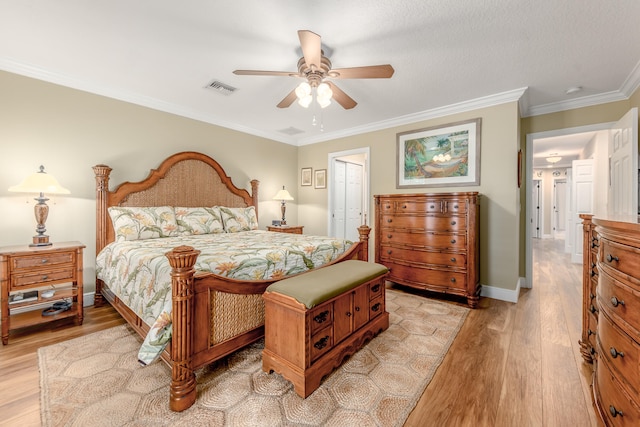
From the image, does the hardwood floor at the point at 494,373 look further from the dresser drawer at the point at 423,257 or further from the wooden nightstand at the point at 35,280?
the dresser drawer at the point at 423,257

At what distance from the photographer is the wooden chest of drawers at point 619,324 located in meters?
1.01

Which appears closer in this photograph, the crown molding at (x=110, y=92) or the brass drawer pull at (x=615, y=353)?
the brass drawer pull at (x=615, y=353)

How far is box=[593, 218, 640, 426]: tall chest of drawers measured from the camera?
3.30 ft

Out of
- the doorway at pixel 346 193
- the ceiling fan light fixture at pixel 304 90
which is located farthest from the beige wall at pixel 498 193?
the ceiling fan light fixture at pixel 304 90

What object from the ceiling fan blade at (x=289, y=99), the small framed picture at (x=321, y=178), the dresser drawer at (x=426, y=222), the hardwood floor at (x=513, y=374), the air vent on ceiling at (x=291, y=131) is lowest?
the hardwood floor at (x=513, y=374)

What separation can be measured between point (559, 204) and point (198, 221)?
38.5ft

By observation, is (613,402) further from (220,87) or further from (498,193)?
(220,87)

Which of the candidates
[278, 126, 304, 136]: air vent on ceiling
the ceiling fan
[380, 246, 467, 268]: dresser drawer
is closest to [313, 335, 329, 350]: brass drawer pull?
the ceiling fan

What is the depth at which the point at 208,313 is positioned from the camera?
66.0 inches

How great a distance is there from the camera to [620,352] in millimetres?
1106

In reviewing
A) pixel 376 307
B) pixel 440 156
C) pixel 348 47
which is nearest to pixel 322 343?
pixel 376 307

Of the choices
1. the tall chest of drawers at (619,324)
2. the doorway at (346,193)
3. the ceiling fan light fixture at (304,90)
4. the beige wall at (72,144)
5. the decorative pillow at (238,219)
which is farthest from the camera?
the doorway at (346,193)

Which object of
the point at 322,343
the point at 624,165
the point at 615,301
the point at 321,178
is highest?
the point at 321,178

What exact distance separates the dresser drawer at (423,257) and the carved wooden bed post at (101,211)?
351 cm
